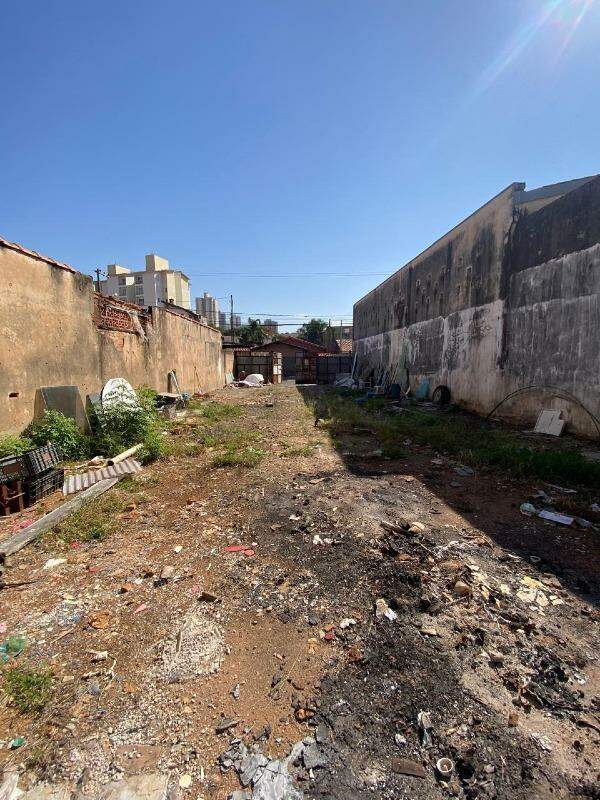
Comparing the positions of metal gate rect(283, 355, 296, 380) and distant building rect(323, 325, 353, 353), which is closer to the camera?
metal gate rect(283, 355, 296, 380)

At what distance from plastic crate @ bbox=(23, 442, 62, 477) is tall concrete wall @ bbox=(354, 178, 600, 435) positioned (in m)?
8.07

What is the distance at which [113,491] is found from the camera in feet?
14.7

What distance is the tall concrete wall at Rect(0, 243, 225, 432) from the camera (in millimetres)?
4973

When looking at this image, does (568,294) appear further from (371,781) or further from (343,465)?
(371,781)

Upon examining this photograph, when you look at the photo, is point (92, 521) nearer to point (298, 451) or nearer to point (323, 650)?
point (323, 650)

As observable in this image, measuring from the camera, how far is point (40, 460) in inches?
171

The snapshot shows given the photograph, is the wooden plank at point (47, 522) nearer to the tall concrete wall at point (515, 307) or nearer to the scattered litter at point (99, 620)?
the scattered litter at point (99, 620)

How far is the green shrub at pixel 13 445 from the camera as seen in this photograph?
14.5ft

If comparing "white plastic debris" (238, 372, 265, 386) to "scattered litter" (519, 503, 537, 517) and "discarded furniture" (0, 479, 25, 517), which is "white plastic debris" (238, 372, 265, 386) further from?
"scattered litter" (519, 503, 537, 517)

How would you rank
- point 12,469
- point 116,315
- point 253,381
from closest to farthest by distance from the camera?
point 12,469 → point 116,315 → point 253,381

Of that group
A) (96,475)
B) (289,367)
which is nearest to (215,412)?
(96,475)

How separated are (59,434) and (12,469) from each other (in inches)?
59.0

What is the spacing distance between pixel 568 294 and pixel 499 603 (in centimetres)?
654

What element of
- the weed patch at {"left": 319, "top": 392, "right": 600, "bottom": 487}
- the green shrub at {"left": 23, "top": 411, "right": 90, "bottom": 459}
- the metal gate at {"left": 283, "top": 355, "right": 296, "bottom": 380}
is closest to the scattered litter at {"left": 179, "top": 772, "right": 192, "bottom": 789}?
the weed patch at {"left": 319, "top": 392, "right": 600, "bottom": 487}
